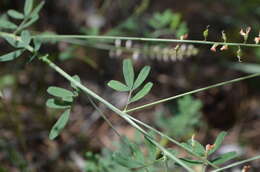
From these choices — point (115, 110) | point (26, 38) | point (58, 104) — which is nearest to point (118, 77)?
point (26, 38)

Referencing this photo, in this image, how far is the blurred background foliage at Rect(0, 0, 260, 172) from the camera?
294 centimetres

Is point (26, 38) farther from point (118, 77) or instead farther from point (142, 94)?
point (118, 77)

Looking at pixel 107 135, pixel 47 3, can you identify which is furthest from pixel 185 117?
pixel 47 3

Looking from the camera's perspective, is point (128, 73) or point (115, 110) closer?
point (115, 110)

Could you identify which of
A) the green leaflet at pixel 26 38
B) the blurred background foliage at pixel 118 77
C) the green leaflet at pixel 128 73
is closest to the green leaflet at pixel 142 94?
the green leaflet at pixel 128 73

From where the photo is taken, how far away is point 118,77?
346cm

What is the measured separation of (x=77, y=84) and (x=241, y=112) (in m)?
2.45

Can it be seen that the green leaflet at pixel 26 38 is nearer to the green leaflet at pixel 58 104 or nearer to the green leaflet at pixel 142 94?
the green leaflet at pixel 58 104

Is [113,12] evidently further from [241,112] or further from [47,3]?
[241,112]

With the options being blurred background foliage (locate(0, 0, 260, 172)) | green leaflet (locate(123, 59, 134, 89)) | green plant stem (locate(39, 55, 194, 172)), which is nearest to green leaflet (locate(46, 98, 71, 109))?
green plant stem (locate(39, 55, 194, 172))

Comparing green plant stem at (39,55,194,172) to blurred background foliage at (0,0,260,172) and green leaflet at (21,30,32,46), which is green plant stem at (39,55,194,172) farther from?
blurred background foliage at (0,0,260,172)

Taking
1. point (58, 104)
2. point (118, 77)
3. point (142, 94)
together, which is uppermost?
point (142, 94)

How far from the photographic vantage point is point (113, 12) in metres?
3.63

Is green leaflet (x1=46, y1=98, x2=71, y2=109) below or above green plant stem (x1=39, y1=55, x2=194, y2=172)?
below
